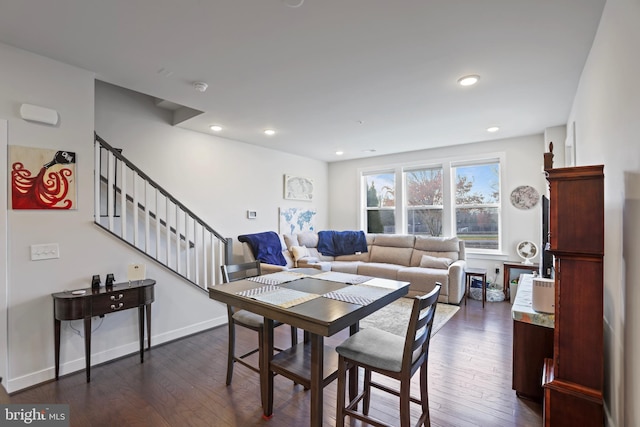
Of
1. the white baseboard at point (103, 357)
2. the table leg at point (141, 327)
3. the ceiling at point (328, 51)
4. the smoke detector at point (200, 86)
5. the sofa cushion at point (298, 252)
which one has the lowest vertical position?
the white baseboard at point (103, 357)

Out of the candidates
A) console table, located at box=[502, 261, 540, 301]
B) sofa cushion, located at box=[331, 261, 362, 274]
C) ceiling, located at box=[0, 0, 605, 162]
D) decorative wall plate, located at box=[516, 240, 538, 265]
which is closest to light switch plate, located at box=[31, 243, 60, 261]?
ceiling, located at box=[0, 0, 605, 162]

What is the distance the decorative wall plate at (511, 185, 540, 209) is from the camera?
470cm

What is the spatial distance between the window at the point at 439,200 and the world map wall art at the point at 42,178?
202 inches

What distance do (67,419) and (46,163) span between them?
1.92m

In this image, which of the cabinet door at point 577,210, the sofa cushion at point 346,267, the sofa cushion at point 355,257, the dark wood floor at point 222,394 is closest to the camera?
the cabinet door at point 577,210

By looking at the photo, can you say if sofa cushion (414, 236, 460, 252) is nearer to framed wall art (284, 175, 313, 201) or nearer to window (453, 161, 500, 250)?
window (453, 161, 500, 250)

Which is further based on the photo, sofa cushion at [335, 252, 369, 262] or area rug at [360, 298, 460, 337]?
sofa cushion at [335, 252, 369, 262]

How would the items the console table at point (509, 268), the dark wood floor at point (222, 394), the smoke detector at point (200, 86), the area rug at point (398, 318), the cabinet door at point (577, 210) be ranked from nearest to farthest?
1. the cabinet door at point (577, 210)
2. the dark wood floor at point (222, 394)
3. the smoke detector at point (200, 86)
4. the area rug at point (398, 318)
5. the console table at point (509, 268)

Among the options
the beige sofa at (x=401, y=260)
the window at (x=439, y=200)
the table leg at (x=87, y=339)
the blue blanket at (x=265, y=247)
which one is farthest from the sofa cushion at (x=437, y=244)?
the table leg at (x=87, y=339)

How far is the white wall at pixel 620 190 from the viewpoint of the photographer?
4.35 ft

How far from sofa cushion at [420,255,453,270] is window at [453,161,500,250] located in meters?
0.77

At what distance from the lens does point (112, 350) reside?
283 cm

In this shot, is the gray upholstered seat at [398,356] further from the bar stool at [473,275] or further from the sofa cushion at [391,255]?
the sofa cushion at [391,255]

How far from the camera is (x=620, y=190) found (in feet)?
5.16
